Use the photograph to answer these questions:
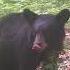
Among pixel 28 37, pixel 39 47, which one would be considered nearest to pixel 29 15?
pixel 28 37

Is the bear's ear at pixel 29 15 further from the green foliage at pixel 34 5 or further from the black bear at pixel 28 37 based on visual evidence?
the green foliage at pixel 34 5

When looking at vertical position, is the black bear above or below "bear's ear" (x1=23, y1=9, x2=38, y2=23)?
below

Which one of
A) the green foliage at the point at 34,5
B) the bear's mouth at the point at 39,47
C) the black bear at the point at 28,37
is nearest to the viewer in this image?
the bear's mouth at the point at 39,47

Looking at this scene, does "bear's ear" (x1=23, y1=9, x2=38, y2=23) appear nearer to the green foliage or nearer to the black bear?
the black bear

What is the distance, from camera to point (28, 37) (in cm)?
615

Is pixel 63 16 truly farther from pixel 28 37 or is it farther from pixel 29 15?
pixel 28 37

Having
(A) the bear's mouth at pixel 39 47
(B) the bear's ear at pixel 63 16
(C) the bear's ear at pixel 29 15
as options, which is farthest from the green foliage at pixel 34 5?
(A) the bear's mouth at pixel 39 47

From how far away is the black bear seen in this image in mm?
6156

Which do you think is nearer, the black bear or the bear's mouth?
the bear's mouth

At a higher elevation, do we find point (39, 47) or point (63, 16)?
point (63, 16)

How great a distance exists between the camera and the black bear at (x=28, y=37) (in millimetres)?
6156

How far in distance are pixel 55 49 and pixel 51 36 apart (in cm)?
24

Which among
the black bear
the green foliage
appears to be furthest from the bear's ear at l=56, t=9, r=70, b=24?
the green foliage

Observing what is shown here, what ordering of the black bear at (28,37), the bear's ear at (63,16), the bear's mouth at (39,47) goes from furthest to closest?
the bear's ear at (63,16) → the black bear at (28,37) → the bear's mouth at (39,47)
